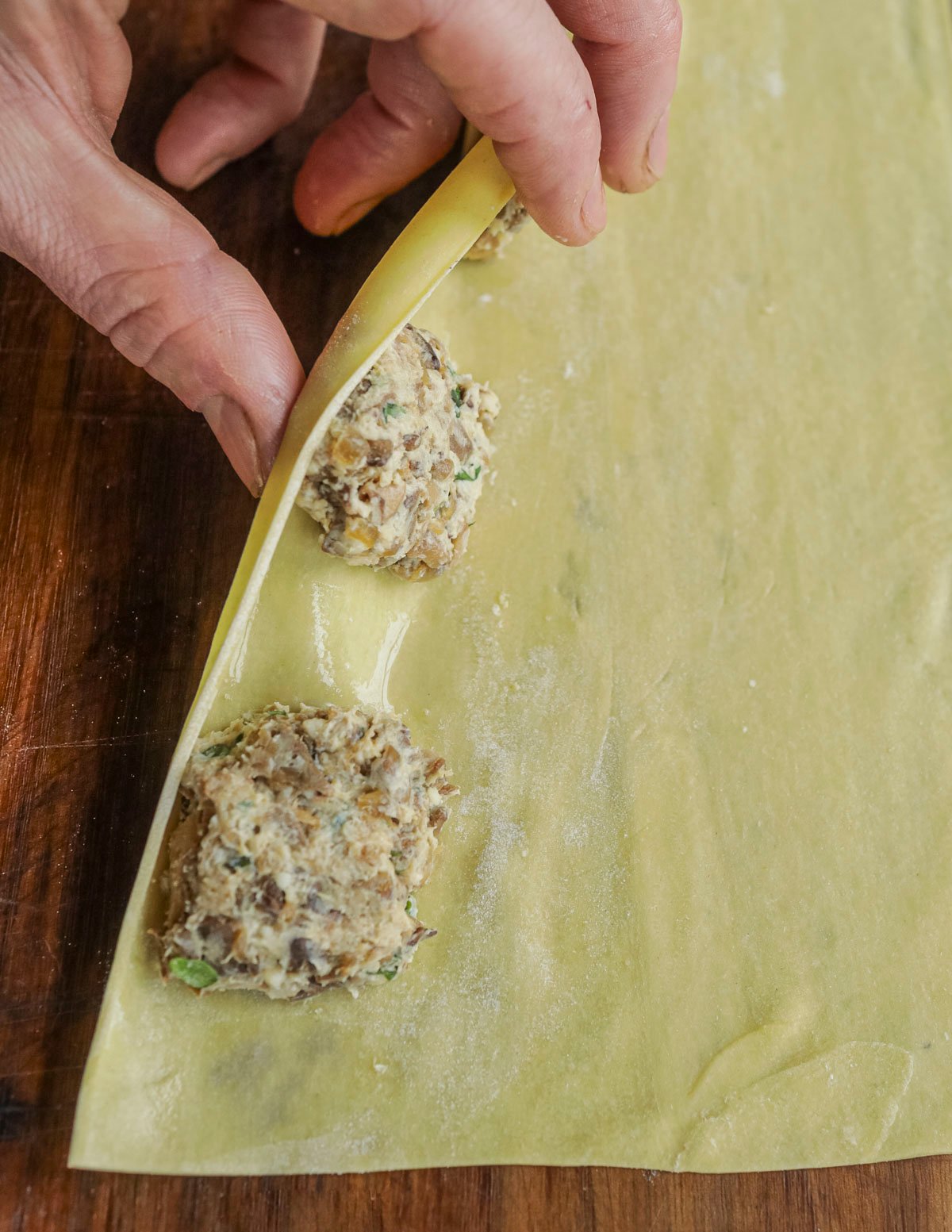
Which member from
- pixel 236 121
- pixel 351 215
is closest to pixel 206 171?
pixel 236 121

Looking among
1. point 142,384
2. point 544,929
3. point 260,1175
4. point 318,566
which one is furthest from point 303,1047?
point 142,384

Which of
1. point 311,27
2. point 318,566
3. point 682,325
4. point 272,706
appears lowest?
point 272,706

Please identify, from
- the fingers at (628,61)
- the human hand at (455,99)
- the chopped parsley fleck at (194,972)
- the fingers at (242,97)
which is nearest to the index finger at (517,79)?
the human hand at (455,99)

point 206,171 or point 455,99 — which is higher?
point 455,99

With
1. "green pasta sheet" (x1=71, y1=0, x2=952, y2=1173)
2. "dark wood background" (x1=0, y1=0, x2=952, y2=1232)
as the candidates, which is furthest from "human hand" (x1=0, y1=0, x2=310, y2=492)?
"dark wood background" (x1=0, y1=0, x2=952, y2=1232)

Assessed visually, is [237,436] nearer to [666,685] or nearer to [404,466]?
[404,466]

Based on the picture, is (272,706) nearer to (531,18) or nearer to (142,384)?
(142,384)

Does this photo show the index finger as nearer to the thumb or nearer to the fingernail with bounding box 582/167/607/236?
the fingernail with bounding box 582/167/607/236
